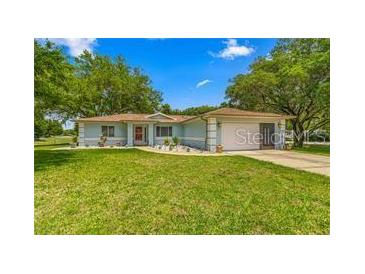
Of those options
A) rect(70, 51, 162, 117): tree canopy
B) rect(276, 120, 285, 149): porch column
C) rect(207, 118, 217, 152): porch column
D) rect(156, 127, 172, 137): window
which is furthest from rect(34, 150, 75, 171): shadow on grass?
rect(70, 51, 162, 117): tree canopy

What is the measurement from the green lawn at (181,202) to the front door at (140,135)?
11539mm

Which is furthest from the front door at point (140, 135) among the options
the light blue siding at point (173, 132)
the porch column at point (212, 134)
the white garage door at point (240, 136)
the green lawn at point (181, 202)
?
the green lawn at point (181, 202)

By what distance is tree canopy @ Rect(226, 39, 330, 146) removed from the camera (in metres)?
16.1

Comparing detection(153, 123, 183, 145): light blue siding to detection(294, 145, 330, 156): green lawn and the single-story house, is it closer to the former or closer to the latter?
the single-story house

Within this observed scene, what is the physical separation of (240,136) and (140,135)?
806 centimetres

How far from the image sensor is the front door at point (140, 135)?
19375 millimetres

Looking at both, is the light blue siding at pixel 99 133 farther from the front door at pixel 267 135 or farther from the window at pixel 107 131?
the front door at pixel 267 135

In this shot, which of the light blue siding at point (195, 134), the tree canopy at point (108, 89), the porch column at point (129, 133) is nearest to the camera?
the light blue siding at point (195, 134)

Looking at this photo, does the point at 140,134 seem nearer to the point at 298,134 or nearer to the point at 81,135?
the point at 81,135
